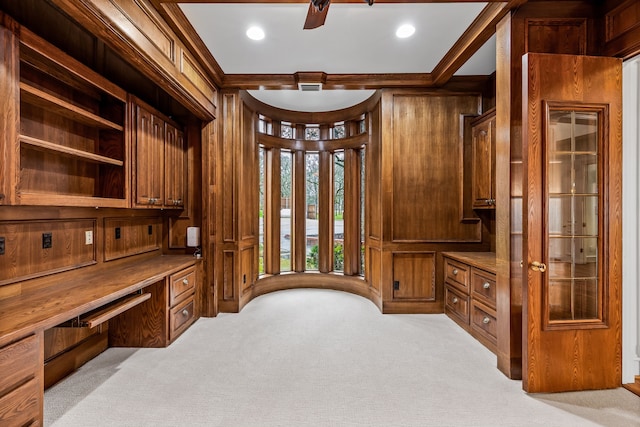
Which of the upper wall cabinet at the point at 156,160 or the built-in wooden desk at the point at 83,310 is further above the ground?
the upper wall cabinet at the point at 156,160

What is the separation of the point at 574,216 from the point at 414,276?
6.28ft

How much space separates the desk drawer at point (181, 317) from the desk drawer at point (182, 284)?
79mm

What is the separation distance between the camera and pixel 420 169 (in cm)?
375

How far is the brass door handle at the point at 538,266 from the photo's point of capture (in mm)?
2021

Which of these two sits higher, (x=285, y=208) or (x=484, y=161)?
(x=484, y=161)

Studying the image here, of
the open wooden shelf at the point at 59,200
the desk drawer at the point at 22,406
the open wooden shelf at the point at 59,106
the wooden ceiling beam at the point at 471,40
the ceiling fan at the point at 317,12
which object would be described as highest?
the wooden ceiling beam at the point at 471,40

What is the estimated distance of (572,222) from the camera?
83.4 inches

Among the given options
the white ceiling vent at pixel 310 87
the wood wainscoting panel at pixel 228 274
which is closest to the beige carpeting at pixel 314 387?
the wood wainscoting panel at pixel 228 274

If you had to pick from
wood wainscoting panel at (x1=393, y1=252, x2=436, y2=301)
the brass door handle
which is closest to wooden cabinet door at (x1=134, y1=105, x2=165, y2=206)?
wood wainscoting panel at (x1=393, y1=252, x2=436, y2=301)

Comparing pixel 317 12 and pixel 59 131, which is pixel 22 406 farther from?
pixel 317 12

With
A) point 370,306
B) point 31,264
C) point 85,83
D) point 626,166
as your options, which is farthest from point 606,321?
point 85,83

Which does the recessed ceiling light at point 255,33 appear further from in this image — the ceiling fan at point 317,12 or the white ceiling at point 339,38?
the ceiling fan at point 317,12

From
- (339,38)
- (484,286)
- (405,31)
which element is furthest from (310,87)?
(484,286)

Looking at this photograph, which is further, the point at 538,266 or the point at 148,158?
the point at 148,158
